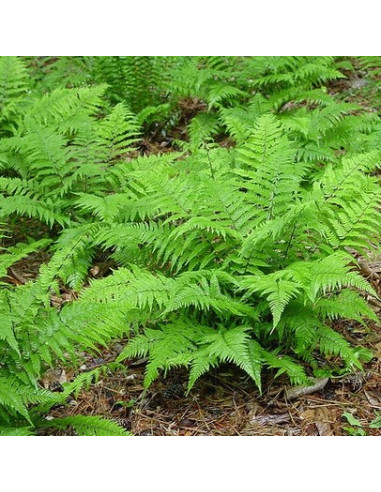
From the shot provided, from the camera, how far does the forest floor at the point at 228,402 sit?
13.0ft

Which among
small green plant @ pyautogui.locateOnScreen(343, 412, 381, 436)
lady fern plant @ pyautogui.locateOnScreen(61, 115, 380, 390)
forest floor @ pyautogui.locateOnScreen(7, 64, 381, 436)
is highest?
lady fern plant @ pyautogui.locateOnScreen(61, 115, 380, 390)

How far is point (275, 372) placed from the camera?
4.28 meters

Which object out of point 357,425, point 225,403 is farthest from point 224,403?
point 357,425

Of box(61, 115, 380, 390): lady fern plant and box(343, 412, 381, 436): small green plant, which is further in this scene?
box(61, 115, 380, 390): lady fern plant

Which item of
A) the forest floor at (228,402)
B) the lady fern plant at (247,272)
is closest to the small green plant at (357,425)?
the forest floor at (228,402)

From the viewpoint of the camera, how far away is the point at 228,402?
4.14 metres

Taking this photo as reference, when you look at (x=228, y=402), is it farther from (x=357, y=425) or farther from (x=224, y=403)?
(x=357, y=425)

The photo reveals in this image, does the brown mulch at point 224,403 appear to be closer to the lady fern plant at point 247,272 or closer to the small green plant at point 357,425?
the small green plant at point 357,425

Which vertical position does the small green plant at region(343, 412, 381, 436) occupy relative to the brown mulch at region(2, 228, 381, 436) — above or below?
below

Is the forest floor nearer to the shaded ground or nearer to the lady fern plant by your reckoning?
the shaded ground

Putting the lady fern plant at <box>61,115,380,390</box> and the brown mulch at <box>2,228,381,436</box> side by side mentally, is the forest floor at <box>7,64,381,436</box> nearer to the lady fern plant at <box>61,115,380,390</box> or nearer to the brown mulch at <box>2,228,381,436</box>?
the brown mulch at <box>2,228,381,436</box>

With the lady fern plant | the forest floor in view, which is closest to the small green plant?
the forest floor

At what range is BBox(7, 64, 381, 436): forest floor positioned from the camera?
395 cm

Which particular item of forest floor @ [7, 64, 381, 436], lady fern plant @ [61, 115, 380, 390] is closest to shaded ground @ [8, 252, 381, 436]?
forest floor @ [7, 64, 381, 436]
